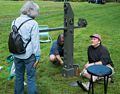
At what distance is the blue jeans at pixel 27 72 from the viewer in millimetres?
5801

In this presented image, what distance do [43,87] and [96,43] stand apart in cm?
145

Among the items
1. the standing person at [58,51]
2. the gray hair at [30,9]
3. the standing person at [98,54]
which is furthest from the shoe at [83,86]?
the gray hair at [30,9]

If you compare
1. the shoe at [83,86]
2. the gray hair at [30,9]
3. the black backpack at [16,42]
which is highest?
the gray hair at [30,9]

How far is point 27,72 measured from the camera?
5863 mm

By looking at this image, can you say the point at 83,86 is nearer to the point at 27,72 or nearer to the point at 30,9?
the point at 27,72

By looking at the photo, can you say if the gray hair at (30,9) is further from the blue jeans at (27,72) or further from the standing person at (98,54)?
the standing person at (98,54)

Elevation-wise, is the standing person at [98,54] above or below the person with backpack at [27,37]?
below

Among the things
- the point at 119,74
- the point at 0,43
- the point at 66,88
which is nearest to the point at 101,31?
the point at 0,43

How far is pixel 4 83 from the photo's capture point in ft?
23.7

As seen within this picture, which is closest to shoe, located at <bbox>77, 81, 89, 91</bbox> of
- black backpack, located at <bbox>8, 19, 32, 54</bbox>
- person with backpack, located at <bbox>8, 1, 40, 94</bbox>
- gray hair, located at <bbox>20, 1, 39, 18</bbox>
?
person with backpack, located at <bbox>8, 1, 40, 94</bbox>

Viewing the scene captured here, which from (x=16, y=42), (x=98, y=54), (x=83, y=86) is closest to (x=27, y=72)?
(x=16, y=42)

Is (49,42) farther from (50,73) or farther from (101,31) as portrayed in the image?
(50,73)

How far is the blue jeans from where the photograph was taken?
580cm

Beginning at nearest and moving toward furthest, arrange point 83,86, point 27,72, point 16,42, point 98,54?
point 16,42
point 27,72
point 83,86
point 98,54
